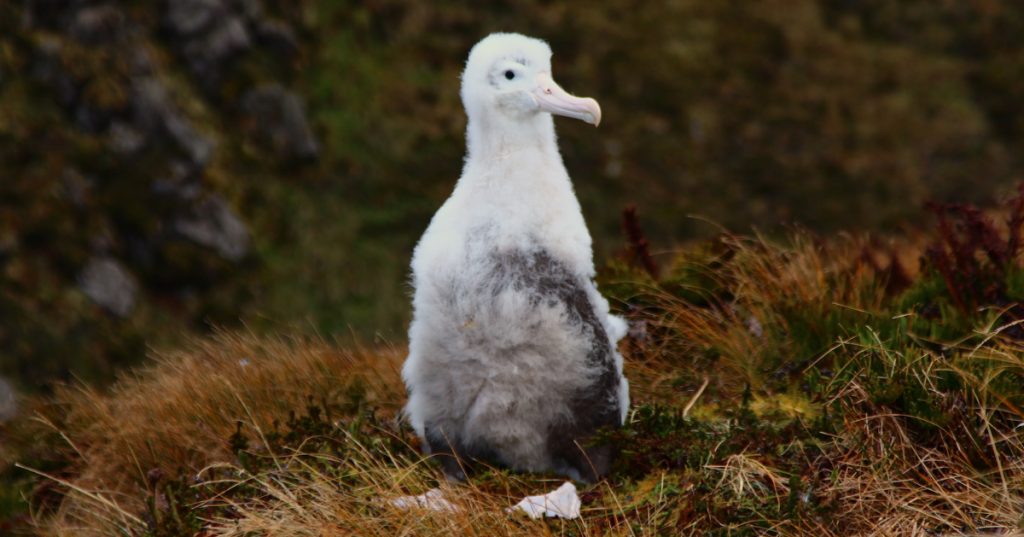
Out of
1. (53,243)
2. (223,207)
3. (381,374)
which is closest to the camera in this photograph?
(381,374)

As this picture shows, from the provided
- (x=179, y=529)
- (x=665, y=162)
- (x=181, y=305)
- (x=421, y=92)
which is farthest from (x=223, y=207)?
(x=179, y=529)

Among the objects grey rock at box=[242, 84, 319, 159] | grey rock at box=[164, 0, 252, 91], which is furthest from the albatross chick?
grey rock at box=[164, 0, 252, 91]

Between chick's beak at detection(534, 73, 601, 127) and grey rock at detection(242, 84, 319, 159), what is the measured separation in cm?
1173

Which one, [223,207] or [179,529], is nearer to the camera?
[179,529]

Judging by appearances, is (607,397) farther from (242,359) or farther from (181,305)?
(181,305)

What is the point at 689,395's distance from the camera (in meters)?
5.15

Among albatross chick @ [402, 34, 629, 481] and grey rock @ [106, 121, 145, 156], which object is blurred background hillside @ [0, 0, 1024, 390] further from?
albatross chick @ [402, 34, 629, 481]

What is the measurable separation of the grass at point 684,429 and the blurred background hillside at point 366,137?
23.0 feet

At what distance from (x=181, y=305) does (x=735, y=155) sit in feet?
25.9

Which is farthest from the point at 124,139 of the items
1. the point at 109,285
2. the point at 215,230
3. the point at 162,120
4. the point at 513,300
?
the point at 513,300

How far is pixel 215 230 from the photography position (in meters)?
14.5

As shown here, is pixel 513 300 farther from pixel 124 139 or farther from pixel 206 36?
pixel 206 36

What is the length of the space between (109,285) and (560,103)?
10911 millimetres

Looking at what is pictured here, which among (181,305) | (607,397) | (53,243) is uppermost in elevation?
(607,397)
